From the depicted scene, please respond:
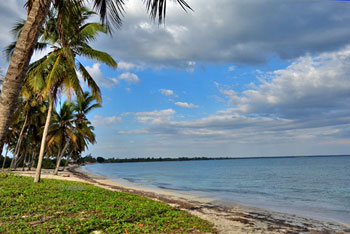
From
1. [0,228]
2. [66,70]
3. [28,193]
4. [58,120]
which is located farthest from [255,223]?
[58,120]

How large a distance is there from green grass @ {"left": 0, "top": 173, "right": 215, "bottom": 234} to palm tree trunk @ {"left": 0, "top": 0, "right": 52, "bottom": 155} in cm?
338

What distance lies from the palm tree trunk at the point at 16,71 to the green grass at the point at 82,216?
11.1 feet

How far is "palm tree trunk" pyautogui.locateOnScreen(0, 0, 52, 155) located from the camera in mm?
2732

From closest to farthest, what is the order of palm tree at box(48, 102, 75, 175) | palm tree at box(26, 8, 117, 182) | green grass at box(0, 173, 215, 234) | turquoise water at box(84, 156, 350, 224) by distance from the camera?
green grass at box(0, 173, 215, 234) < palm tree at box(26, 8, 117, 182) < turquoise water at box(84, 156, 350, 224) < palm tree at box(48, 102, 75, 175)

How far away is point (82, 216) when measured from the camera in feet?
19.8

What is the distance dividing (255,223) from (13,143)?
39115 mm

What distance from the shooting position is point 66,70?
1069 centimetres

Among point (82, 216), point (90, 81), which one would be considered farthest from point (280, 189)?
point (82, 216)

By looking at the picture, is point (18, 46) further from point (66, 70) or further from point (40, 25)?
point (66, 70)

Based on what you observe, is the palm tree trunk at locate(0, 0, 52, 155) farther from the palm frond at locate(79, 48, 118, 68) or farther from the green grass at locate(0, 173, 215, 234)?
the palm frond at locate(79, 48, 118, 68)

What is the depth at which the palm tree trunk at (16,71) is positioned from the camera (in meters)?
2.73

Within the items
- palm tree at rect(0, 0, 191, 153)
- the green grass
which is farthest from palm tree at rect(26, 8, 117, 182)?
palm tree at rect(0, 0, 191, 153)

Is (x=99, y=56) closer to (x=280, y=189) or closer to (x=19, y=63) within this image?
(x=19, y=63)

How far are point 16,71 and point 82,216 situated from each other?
4.61 m
